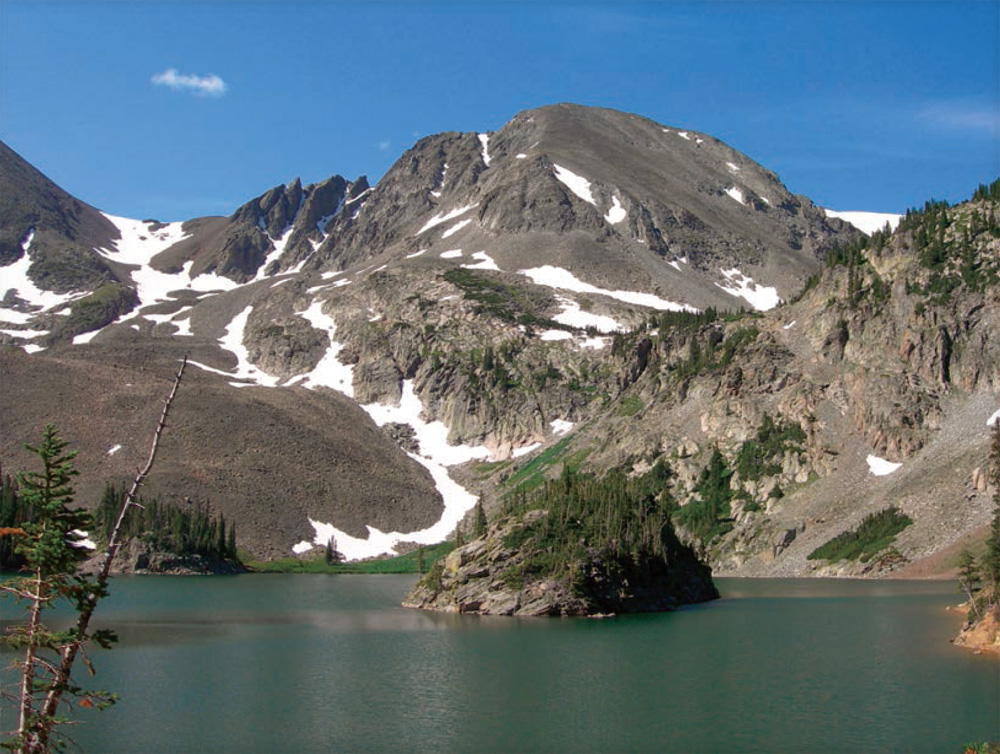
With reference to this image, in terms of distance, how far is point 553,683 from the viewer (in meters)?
48.8

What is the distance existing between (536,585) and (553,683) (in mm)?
32444

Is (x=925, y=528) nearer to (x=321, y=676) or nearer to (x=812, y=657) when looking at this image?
(x=812, y=657)

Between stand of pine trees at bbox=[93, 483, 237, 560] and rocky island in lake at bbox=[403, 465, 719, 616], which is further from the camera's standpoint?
stand of pine trees at bbox=[93, 483, 237, 560]

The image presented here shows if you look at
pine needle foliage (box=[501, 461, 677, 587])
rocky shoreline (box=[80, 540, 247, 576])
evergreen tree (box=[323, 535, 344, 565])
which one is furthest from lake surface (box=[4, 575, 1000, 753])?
evergreen tree (box=[323, 535, 344, 565])

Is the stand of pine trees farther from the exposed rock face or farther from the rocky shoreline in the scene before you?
the exposed rock face

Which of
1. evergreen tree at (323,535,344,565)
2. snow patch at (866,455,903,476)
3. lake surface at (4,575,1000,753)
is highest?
snow patch at (866,455,903,476)

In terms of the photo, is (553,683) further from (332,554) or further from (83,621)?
(332,554)

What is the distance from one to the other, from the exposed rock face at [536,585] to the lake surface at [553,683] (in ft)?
11.6

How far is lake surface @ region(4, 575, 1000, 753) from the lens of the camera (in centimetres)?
3788

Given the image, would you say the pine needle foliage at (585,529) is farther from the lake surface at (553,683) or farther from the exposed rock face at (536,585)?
the lake surface at (553,683)

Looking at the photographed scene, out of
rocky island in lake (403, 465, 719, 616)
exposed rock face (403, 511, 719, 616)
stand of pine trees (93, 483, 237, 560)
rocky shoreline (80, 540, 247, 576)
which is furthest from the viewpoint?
stand of pine trees (93, 483, 237, 560)

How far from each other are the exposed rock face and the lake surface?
3547mm

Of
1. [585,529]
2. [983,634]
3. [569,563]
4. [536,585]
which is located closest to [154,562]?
[536,585]

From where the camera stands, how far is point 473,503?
189375mm
